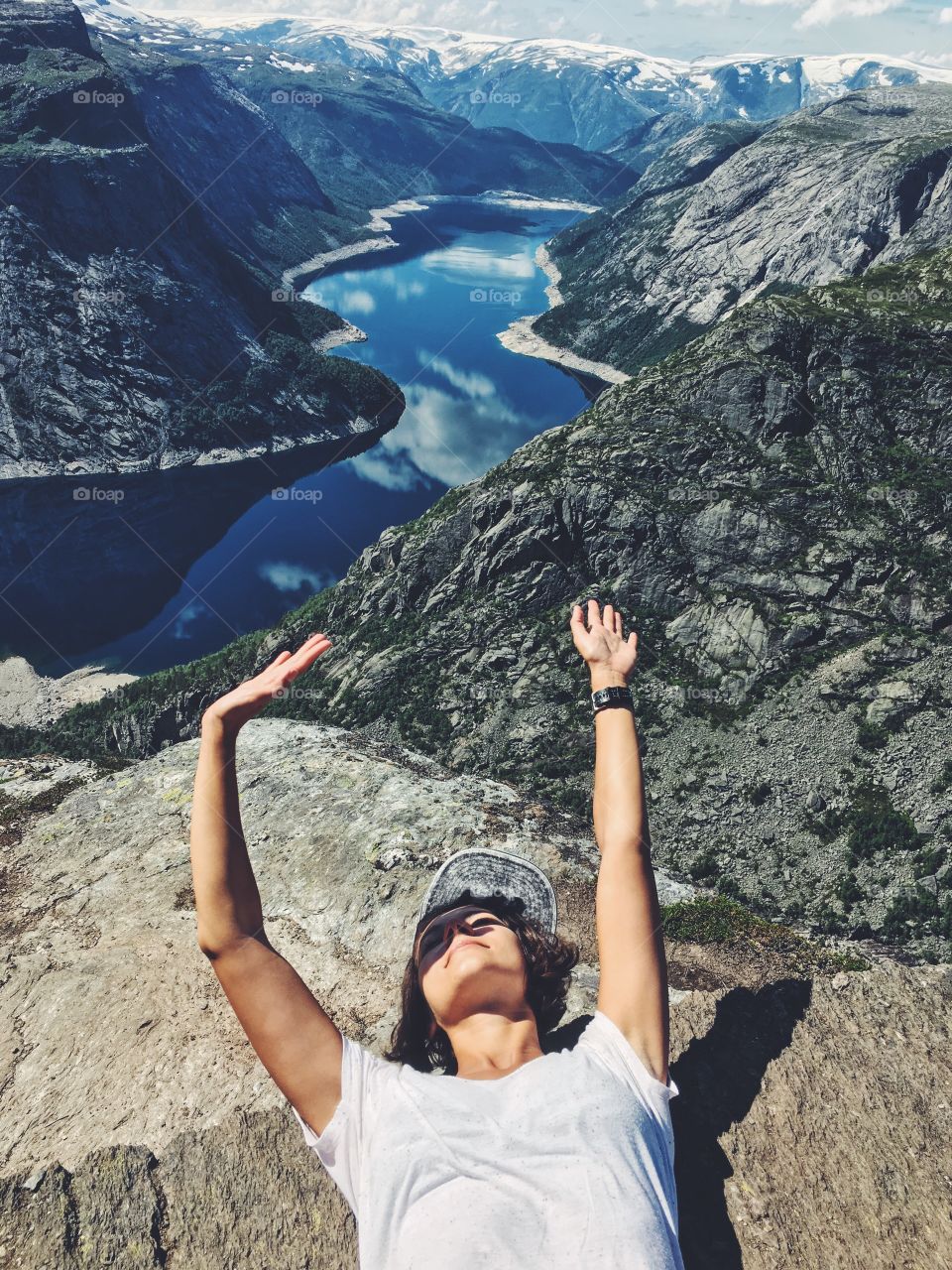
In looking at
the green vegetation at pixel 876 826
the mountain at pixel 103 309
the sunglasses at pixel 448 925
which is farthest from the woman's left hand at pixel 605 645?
the mountain at pixel 103 309

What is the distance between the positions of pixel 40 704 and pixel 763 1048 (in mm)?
115501

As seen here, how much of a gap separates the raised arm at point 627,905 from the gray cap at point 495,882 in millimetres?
1007

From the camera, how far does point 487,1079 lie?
5086mm

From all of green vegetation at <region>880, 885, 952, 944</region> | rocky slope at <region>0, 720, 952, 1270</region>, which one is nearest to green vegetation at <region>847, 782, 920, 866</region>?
green vegetation at <region>880, 885, 952, 944</region>

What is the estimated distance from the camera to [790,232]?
7849 inches

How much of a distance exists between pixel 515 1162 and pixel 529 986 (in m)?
1.52

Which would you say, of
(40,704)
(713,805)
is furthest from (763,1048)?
(40,704)

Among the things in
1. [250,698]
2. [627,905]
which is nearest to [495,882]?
[627,905]

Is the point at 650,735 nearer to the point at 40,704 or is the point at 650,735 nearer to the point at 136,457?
the point at 40,704

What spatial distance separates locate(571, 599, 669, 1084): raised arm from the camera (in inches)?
200

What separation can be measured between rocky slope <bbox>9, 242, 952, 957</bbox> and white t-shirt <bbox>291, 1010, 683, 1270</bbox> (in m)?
48.2

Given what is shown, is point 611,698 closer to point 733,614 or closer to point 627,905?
point 627,905

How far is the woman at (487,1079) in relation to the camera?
13.7 feet

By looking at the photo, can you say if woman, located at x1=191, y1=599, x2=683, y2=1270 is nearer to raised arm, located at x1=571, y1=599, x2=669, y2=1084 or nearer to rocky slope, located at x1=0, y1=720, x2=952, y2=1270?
raised arm, located at x1=571, y1=599, x2=669, y2=1084
